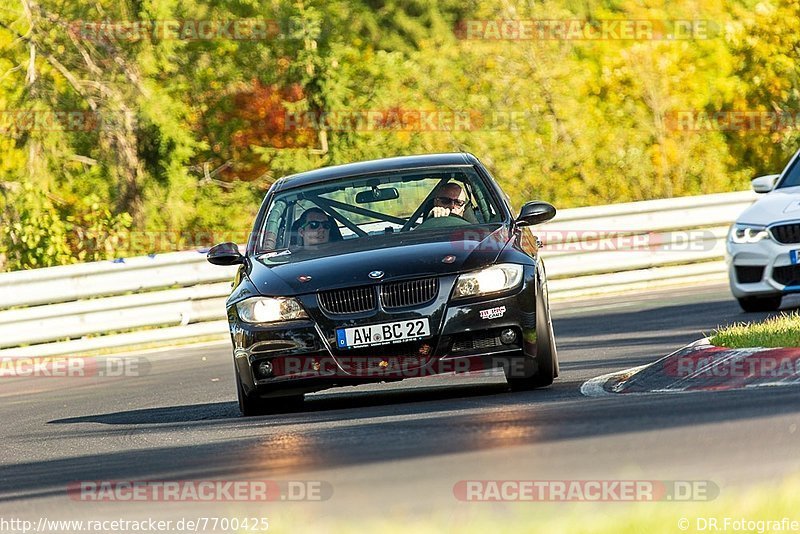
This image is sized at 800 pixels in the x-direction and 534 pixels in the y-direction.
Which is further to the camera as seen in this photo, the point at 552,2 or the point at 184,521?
the point at 552,2

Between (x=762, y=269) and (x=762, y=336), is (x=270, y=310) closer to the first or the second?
(x=762, y=336)

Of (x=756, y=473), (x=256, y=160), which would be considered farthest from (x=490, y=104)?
(x=756, y=473)

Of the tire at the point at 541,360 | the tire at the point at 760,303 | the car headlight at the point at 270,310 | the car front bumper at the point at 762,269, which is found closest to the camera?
the car headlight at the point at 270,310

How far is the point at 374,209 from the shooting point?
10.9m

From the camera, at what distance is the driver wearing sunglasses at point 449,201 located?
1073 cm

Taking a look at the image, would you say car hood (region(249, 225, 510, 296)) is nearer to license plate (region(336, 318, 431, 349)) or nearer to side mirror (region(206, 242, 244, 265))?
license plate (region(336, 318, 431, 349))

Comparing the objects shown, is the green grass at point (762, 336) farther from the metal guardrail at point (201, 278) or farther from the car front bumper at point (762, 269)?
the metal guardrail at point (201, 278)

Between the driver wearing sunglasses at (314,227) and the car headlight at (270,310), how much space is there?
0.87 m

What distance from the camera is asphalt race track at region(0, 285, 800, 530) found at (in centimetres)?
662

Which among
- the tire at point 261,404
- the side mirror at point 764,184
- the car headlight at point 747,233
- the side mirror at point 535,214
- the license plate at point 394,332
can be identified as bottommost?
the car headlight at point 747,233

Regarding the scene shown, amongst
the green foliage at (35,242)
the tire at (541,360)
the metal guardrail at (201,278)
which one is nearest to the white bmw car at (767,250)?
the metal guardrail at (201,278)

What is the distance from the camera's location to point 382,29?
52219mm

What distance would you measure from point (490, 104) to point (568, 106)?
1851 millimetres

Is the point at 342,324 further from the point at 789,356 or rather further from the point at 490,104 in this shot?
the point at 490,104
